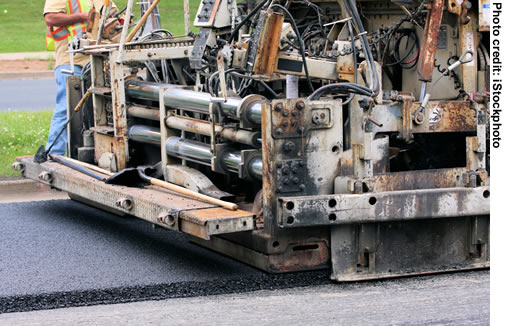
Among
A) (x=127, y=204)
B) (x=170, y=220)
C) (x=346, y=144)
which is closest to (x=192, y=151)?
(x=127, y=204)

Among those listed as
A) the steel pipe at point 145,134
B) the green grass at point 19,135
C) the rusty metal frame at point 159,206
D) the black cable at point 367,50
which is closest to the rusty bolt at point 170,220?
the rusty metal frame at point 159,206

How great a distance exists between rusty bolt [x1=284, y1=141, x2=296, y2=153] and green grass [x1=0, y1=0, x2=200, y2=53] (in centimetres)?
1471

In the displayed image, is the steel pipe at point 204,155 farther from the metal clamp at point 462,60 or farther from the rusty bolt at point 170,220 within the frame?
the metal clamp at point 462,60

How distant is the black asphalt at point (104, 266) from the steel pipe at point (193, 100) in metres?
0.96

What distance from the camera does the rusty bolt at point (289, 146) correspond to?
597 centimetres

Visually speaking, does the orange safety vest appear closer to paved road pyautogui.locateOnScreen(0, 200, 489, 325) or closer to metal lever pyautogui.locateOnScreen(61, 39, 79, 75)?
metal lever pyautogui.locateOnScreen(61, 39, 79, 75)

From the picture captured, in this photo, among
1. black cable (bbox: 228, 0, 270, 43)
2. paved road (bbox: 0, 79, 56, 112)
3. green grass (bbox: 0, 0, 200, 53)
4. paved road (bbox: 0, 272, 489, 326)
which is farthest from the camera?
green grass (bbox: 0, 0, 200, 53)

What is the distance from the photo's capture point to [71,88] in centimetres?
903

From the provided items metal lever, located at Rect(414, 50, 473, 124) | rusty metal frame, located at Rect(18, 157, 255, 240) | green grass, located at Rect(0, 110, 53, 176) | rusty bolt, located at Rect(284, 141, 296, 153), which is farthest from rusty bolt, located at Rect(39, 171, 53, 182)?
metal lever, located at Rect(414, 50, 473, 124)

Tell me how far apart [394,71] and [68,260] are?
2528 millimetres

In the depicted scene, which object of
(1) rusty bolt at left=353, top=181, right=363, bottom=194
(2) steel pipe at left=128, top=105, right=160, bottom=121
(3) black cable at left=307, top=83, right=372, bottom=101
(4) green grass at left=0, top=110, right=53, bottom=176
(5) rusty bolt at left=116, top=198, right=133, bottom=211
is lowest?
(4) green grass at left=0, top=110, right=53, bottom=176

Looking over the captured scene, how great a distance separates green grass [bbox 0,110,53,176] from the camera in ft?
35.5

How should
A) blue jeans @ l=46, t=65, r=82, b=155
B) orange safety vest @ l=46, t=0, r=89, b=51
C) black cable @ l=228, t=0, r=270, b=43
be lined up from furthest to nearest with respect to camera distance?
1. orange safety vest @ l=46, t=0, r=89, b=51
2. blue jeans @ l=46, t=65, r=82, b=155
3. black cable @ l=228, t=0, r=270, b=43

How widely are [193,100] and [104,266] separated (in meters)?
1.33
